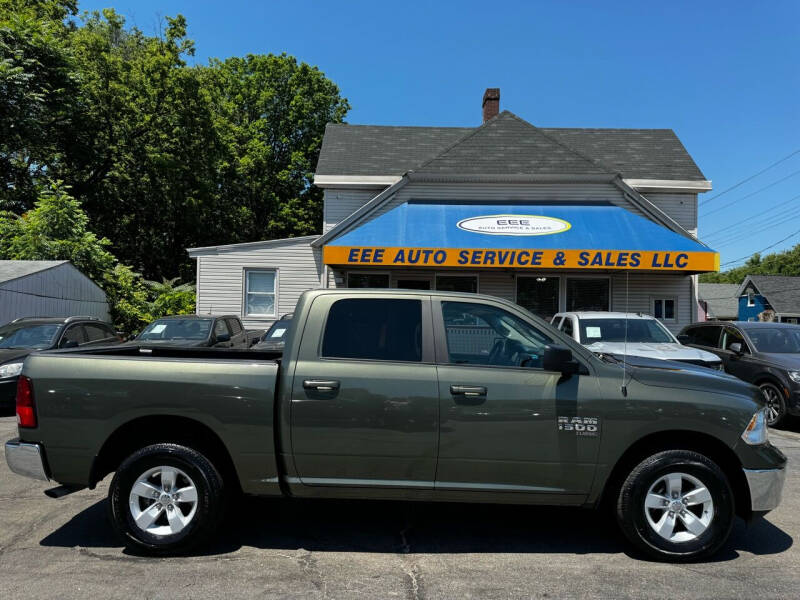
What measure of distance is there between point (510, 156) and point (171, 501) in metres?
15.1

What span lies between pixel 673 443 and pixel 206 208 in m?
31.2

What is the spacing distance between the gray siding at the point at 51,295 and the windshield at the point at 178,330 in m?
4.53

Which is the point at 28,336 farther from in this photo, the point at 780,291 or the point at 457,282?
the point at 780,291

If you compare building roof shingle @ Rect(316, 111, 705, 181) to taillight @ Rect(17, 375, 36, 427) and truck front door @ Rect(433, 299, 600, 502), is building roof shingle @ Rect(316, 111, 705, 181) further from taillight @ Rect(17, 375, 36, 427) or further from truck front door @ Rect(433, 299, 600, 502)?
taillight @ Rect(17, 375, 36, 427)

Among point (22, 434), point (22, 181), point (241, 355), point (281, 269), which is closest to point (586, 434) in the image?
point (241, 355)

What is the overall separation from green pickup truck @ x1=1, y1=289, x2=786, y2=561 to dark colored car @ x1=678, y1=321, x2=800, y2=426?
575 cm

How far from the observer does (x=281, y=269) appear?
17078 mm

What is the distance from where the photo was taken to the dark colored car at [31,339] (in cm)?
875

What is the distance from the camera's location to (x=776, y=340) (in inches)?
388

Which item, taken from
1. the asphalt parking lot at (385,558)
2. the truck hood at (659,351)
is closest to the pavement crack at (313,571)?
the asphalt parking lot at (385,558)

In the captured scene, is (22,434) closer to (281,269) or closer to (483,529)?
(483,529)

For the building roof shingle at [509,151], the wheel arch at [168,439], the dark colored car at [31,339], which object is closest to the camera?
the wheel arch at [168,439]

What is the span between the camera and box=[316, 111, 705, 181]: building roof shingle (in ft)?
54.5

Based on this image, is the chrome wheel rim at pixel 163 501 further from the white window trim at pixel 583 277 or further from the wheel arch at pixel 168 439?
the white window trim at pixel 583 277
